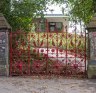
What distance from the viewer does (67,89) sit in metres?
9.12

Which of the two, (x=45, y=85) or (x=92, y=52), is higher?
(x=92, y=52)

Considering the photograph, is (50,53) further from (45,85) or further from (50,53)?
(45,85)

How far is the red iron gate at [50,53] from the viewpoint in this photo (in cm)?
1113

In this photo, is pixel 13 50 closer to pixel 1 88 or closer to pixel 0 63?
pixel 0 63

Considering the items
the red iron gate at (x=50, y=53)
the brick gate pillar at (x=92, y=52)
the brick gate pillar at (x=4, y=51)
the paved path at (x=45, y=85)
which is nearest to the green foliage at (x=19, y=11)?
the red iron gate at (x=50, y=53)

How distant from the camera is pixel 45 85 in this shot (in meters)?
9.65

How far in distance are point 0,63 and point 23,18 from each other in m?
3.80

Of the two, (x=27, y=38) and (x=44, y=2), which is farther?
(x=44, y=2)

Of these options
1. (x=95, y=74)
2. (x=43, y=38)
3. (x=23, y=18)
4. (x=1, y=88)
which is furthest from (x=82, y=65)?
(x=23, y=18)

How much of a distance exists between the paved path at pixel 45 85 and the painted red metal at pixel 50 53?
55 cm

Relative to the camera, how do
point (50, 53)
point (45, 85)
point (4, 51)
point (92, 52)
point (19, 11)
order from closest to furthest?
point (45, 85)
point (92, 52)
point (4, 51)
point (50, 53)
point (19, 11)

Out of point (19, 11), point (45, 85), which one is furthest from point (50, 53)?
point (19, 11)

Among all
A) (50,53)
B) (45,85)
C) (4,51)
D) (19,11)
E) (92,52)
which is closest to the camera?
(45,85)

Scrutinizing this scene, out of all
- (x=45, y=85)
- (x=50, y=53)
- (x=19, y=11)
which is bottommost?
(x=45, y=85)
